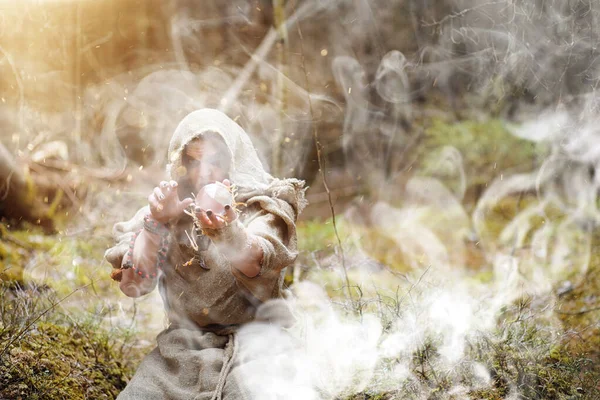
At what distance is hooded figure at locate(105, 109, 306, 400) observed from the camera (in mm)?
2459

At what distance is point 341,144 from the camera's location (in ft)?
21.9

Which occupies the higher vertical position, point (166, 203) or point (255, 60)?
point (255, 60)

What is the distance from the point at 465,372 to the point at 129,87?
3.65 meters

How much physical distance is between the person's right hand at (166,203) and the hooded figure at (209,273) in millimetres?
125

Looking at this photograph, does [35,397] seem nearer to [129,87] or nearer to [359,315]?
[359,315]

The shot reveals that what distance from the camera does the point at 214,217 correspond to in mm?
2238

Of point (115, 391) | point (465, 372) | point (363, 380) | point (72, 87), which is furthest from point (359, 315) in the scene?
point (72, 87)

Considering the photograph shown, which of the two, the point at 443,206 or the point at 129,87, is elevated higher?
the point at 129,87

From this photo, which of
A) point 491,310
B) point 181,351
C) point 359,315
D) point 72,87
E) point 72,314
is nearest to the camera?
point 181,351

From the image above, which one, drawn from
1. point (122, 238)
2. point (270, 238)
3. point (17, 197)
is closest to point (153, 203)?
point (122, 238)

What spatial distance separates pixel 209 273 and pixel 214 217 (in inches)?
16.9

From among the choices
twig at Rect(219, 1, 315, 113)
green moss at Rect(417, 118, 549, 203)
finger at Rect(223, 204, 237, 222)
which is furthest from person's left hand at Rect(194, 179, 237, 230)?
green moss at Rect(417, 118, 549, 203)

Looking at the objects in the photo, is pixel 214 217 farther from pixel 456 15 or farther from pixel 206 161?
pixel 456 15

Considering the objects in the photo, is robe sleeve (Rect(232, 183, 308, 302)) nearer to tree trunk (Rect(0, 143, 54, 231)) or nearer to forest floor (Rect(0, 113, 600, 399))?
forest floor (Rect(0, 113, 600, 399))
